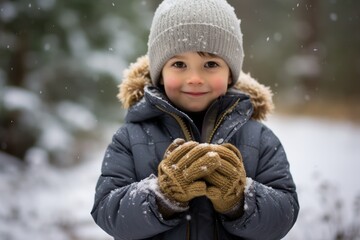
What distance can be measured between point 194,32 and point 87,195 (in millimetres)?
5283

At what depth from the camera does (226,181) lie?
5.85ft

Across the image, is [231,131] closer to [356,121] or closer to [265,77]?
[356,121]

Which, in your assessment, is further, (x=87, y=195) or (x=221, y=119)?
(x=87, y=195)

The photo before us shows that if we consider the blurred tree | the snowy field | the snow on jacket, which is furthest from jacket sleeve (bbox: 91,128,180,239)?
the blurred tree

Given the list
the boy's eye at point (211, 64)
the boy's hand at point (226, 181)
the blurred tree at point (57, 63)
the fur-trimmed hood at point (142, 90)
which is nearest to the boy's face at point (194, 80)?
the boy's eye at point (211, 64)

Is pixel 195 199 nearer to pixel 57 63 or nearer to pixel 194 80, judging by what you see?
pixel 194 80

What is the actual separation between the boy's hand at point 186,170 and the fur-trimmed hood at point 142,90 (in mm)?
614

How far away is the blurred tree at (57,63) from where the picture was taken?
23.5 feet

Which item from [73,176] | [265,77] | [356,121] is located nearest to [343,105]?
[356,121]

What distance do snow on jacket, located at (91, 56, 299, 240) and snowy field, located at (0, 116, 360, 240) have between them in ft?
7.75

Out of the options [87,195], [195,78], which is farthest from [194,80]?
[87,195]

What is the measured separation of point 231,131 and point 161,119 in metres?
0.33

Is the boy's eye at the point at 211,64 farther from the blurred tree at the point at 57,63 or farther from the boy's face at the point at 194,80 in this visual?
the blurred tree at the point at 57,63

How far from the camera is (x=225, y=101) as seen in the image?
213cm
